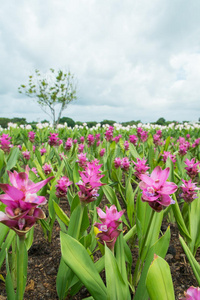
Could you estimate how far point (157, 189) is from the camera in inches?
44.3

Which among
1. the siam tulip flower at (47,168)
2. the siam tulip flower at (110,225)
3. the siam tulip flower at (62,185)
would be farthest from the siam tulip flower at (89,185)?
the siam tulip flower at (47,168)

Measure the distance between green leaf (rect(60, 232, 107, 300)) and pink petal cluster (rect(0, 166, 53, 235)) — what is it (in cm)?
33

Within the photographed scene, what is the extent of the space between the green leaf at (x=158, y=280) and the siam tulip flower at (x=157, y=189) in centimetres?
24

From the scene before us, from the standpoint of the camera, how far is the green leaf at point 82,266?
1159 millimetres

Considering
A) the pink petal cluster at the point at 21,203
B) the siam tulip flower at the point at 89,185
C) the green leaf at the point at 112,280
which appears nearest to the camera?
the pink petal cluster at the point at 21,203

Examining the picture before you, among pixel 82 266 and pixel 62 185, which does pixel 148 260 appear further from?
pixel 62 185

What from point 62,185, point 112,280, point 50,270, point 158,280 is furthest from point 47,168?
point 158,280

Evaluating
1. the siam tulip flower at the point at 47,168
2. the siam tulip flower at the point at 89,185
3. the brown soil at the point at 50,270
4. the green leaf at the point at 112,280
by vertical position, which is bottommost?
the brown soil at the point at 50,270

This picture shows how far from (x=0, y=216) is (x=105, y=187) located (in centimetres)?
139

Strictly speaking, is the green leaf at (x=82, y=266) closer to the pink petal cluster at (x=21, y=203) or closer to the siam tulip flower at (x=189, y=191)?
the pink petal cluster at (x=21, y=203)

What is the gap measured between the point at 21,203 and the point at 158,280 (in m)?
0.62

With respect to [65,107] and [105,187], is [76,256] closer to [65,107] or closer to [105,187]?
[105,187]

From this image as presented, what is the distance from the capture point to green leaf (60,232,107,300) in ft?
3.80

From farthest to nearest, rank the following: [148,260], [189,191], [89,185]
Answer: [189,191] → [89,185] → [148,260]
